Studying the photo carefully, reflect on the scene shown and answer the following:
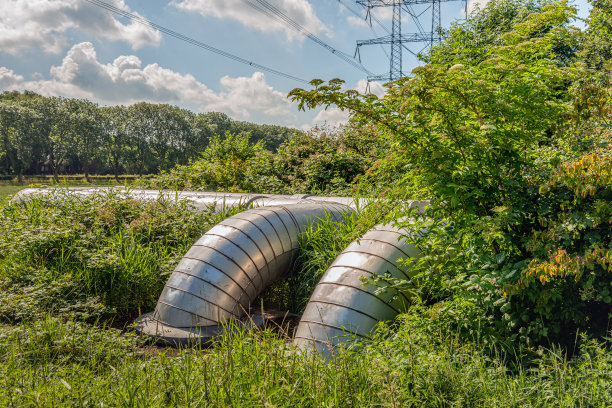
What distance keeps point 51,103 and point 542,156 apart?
60.2 metres

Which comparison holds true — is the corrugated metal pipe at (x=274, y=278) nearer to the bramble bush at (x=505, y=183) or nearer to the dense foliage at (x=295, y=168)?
the bramble bush at (x=505, y=183)

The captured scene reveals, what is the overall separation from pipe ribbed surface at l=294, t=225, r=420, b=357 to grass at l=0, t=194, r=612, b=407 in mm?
189

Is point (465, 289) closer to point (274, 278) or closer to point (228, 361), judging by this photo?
point (228, 361)

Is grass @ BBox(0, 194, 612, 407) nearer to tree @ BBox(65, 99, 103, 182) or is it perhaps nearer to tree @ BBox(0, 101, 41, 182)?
tree @ BBox(0, 101, 41, 182)

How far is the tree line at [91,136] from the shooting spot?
48344 mm

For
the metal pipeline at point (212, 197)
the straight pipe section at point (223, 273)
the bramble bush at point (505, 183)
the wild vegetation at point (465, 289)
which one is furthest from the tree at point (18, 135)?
the bramble bush at point (505, 183)

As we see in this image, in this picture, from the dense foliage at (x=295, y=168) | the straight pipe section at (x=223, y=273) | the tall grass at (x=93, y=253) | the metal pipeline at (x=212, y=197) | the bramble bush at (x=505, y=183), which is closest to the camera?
the bramble bush at (x=505, y=183)

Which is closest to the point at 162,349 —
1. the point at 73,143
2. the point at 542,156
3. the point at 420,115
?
the point at 420,115

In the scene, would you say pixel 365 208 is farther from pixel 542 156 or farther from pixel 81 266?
pixel 81 266

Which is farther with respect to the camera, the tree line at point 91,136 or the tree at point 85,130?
the tree at point 85,130

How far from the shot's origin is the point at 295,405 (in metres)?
2.24

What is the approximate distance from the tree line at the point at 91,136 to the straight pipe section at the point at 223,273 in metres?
43.8

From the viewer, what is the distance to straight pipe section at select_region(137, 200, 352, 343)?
4438mm

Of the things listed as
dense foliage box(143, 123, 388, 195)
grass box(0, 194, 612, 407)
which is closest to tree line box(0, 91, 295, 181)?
dense foliage box(143, 123, 388, 195)
